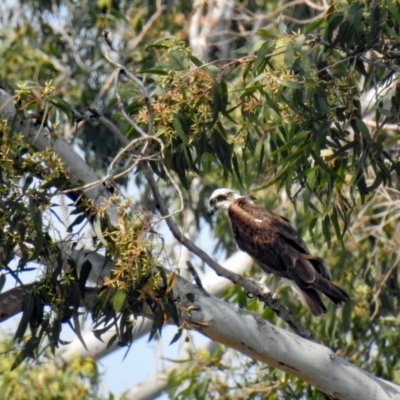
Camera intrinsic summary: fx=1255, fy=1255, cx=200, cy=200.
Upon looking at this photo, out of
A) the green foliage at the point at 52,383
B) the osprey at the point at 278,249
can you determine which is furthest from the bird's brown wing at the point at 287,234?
the green foliage at the point at 52,383

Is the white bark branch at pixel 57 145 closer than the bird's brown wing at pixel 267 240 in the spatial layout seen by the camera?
Yes

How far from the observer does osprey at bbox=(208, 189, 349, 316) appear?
6.18 meters

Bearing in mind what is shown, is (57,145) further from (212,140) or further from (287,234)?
(287,234)

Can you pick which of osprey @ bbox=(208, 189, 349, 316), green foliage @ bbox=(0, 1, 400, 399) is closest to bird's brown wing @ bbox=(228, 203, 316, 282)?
osprey @ bbox=(208, 189, 349, 316)

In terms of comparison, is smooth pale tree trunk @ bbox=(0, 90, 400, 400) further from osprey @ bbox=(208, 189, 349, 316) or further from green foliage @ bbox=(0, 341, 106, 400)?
green foliage @ bbox=(0, 341, 106, 400)

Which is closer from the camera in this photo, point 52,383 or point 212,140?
point 212,140

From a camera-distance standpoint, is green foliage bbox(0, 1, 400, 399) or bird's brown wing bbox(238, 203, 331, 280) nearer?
green foliage bbox(0, 1, 400, 399)

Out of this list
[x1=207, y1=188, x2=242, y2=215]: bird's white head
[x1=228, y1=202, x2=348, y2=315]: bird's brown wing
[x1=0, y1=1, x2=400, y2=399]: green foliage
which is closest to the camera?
[x1=0, y1=1, x2=400, y2=399]: green foliage

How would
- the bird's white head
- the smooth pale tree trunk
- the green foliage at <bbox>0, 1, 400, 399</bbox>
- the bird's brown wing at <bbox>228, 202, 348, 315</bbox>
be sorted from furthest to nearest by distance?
the bird's white head < the bird's brown wing at <bbox>228, 202, 348, 315</bbox> < the smooth pale tree trunk < the green foliage at <bbox>0, 1, 400, 399</bbox>

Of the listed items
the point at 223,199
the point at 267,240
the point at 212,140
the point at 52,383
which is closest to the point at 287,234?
the point at 267,240

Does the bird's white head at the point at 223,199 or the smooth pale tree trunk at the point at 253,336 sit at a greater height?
the bird's white head at the point at 223,199

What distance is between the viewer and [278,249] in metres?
6.58

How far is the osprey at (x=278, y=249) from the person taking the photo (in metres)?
6.18

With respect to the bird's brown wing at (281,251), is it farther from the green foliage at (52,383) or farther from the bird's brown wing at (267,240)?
the green foliage at (52,383)
